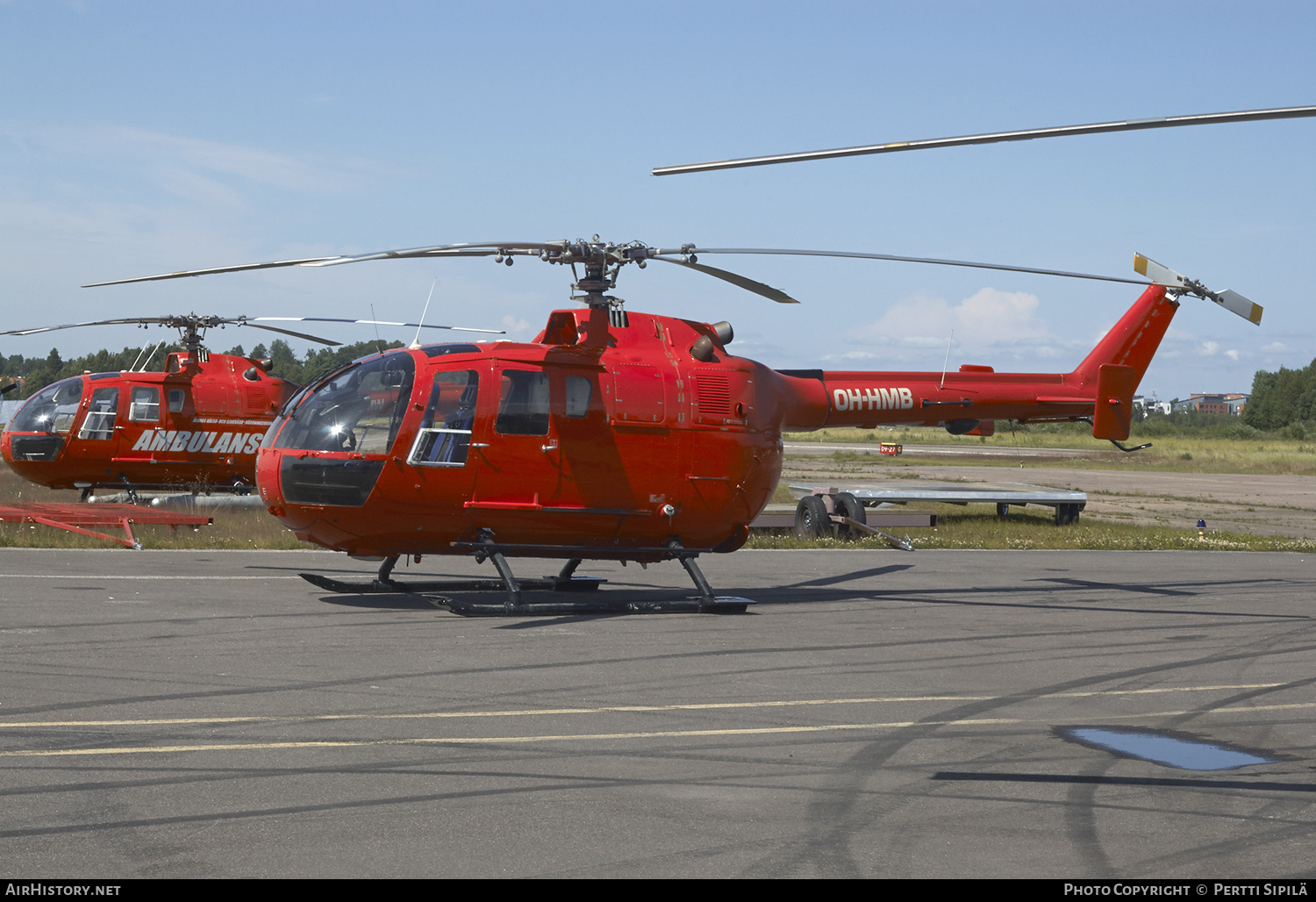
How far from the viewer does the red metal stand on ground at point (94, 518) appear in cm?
1888

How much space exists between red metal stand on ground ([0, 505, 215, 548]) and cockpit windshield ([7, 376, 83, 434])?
11.8ft

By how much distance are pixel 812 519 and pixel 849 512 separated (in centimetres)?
84

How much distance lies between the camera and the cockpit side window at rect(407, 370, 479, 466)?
12.9 m

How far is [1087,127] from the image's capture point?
7598 millimetres

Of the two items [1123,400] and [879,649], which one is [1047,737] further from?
[1123,400]

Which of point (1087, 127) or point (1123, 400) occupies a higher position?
point (1087, 127)

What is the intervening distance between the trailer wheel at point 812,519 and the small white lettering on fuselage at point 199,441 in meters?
11.3

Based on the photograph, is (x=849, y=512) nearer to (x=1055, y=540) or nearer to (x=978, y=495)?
(x=1055, y=540)

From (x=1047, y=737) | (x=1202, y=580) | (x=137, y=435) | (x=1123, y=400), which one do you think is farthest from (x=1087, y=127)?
(x=137, y=435)

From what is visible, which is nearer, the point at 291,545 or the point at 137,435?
the point at 291,545

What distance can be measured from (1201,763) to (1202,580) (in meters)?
11.5

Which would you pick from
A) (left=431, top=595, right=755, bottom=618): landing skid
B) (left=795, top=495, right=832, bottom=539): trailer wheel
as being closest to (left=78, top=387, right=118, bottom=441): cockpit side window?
(left=431, top=595, right=755, bottom=618): landing skid

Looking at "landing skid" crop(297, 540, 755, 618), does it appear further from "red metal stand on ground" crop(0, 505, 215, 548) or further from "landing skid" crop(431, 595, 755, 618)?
"red metal stand on ground" crop(0, 505, 215, 548)

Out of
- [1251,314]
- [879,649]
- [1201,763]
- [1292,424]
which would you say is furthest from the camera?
[1292,424]
